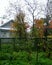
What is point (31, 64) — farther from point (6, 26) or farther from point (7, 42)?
point (6, 26)

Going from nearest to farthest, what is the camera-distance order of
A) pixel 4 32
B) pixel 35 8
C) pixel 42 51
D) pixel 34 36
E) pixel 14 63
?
pixel 14 63 < pixel 34 36 < pixel 42 51 < pixel 35 8 < pixel 4 32

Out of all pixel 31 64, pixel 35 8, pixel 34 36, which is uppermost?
pixel 35 8

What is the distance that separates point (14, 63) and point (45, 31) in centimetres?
895

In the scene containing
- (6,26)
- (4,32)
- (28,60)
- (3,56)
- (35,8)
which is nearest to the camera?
(28,60)

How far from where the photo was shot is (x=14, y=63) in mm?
9547

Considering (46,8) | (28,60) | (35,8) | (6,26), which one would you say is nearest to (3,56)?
(28,60)

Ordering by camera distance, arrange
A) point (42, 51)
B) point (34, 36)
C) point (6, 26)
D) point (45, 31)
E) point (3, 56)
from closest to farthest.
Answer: point (3, 56), point (34, 36), point (42, 51), point (45, 31), point (6, 26)

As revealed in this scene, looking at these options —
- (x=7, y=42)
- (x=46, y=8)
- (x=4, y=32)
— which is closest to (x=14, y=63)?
(x=7, y=42)

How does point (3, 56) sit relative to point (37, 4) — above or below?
below

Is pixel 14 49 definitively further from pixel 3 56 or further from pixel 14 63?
pixel 14 63

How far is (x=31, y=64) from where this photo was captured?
9617mm

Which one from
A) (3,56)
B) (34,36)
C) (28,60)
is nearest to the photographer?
(28,60)

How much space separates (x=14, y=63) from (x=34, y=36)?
3529 millimetres

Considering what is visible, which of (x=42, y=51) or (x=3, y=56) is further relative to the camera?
(x=42, y=51)
